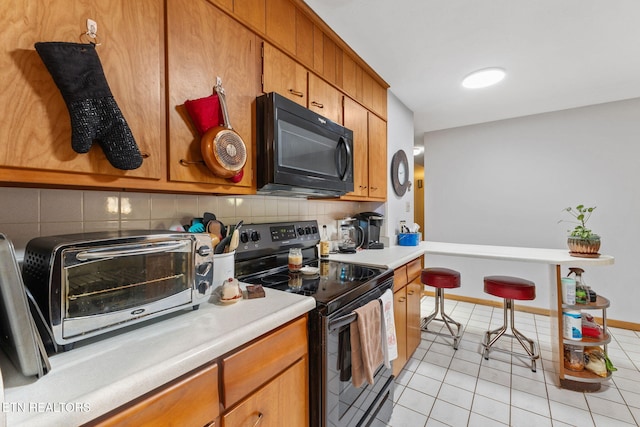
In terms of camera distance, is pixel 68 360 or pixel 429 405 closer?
pixel 68 360

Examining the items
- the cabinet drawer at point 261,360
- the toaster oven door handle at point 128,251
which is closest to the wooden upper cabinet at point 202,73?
the toaster oven door handle at point 128,251

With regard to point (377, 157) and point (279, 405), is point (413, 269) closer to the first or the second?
point (377, 157)

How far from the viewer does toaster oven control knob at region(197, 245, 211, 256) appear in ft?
3.11

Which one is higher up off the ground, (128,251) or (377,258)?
(128,251)

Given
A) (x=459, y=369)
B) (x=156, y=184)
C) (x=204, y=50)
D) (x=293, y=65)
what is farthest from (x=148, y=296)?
(x=459, y=369)

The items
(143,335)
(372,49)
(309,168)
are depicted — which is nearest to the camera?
(143,335)

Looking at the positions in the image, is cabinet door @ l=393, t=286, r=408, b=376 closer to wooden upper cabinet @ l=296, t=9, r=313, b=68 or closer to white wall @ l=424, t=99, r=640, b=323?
wooden upper cabinet @ l=296, t=9, r=313, b=68

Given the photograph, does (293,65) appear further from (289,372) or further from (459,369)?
(459,369)

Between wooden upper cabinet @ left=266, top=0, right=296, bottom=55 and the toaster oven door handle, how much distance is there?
1.10 m

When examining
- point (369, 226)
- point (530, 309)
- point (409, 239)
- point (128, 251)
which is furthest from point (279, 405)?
point (530, 309)

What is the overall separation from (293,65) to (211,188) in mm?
856

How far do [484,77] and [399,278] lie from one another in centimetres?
185

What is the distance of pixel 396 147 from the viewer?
2.81 m

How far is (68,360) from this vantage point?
0.65 m
